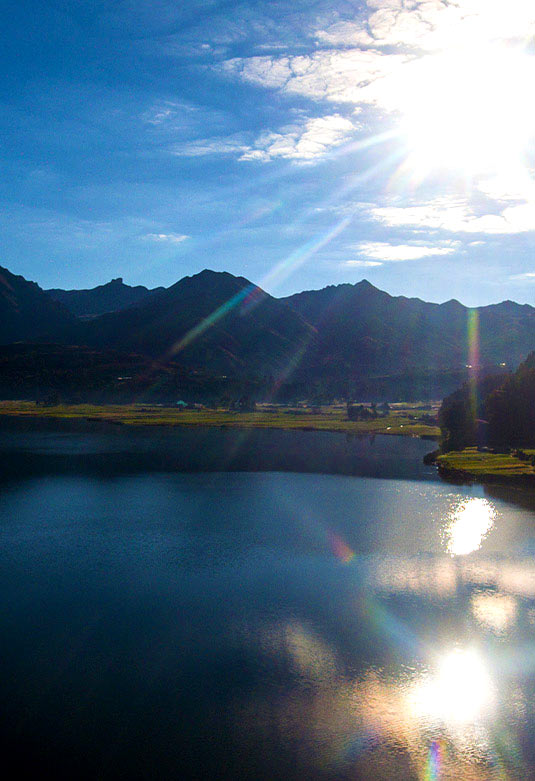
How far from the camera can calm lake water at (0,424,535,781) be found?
17.5m

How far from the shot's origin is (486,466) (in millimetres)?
67312

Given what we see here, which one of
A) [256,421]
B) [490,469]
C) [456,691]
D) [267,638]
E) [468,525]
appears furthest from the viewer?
[256,421]

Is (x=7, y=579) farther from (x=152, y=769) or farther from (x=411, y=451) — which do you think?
(x=411, y=451)

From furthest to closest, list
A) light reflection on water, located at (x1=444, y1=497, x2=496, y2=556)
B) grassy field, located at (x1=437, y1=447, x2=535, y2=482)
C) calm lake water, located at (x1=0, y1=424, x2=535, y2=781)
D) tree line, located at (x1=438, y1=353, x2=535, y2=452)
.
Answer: tree line, located at (x1=438, y1=353, x2=535, y2=452), grassy field, located at (x1=437, y1=447, x2=535, y2=482), light reflection on water, located at (x1=444, y1=497, x2=496, y2=556), calm lake water, located at (x1=0, y1=424, x2=535, y2=781)

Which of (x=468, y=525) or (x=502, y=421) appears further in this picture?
(x=502, y=421)

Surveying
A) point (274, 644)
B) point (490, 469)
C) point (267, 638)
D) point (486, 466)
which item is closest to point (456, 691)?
point (274, 644)

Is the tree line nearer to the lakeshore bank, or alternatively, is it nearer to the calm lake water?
the lakeshore bank

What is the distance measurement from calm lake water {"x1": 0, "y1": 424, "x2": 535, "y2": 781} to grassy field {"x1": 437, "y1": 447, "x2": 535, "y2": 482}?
1148 cm

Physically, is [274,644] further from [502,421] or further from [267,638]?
[502,421]


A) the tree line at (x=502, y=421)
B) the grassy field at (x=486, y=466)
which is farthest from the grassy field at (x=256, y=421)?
the grassy field at (x=486, y=466)

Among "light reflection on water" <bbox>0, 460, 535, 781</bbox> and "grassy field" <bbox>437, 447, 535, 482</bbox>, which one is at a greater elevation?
"grassy field" <bbox>437, 447, 535, 482</bbox>

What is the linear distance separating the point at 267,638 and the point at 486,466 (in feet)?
161

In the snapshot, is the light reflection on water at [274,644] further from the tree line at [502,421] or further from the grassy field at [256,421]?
A: the grassy field at [256,421]

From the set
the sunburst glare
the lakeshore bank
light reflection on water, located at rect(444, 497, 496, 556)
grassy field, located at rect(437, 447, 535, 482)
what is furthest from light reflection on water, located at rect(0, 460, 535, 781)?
grassy field, located at rect(437, 447, 535, 482)
